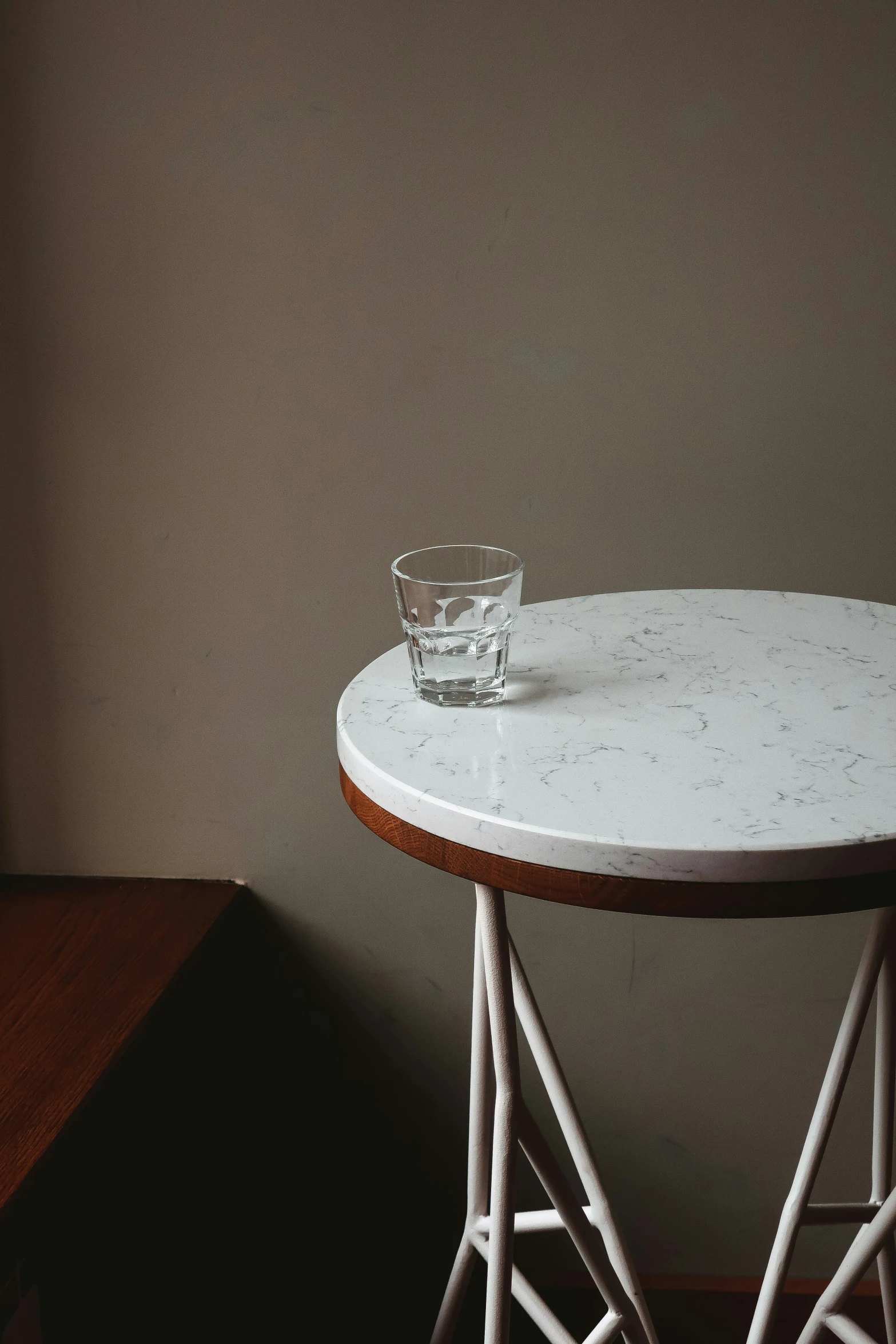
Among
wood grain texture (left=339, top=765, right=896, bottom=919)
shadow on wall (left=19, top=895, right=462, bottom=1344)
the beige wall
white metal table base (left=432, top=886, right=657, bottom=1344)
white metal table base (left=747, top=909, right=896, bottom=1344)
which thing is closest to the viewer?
wood grain texture (left=339, top=765, right=896, bottom=919)

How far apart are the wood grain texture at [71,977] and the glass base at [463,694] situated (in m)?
0.58

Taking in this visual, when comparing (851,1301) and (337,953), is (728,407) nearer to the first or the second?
(337,953)

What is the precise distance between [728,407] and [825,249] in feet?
0.68

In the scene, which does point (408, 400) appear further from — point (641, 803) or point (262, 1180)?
point (262, 1180)

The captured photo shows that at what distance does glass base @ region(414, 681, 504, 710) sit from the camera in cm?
81

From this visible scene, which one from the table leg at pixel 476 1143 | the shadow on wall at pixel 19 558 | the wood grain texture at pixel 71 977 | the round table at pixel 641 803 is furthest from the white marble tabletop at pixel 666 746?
the shadow on wall at pixel 19 558

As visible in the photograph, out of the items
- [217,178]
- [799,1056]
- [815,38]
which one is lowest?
[799,1056]

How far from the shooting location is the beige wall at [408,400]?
3.97 feet

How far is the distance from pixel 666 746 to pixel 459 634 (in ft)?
0.61

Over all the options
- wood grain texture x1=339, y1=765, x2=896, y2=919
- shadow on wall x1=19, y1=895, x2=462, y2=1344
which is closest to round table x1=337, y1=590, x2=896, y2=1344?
wood grain texture x1=339, y1=765, x2=896, y2=919

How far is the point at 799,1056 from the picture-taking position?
1451 mm

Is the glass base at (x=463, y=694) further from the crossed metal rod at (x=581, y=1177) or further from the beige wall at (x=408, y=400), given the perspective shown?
the beige wall at (x=408, y=400)

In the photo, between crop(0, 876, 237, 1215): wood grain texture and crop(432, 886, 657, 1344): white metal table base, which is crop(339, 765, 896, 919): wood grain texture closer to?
crop(432, 886, 657, 1344): white metal table base

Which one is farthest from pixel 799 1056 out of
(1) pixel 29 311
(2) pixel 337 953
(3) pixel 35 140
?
(3) pixel 35 140
